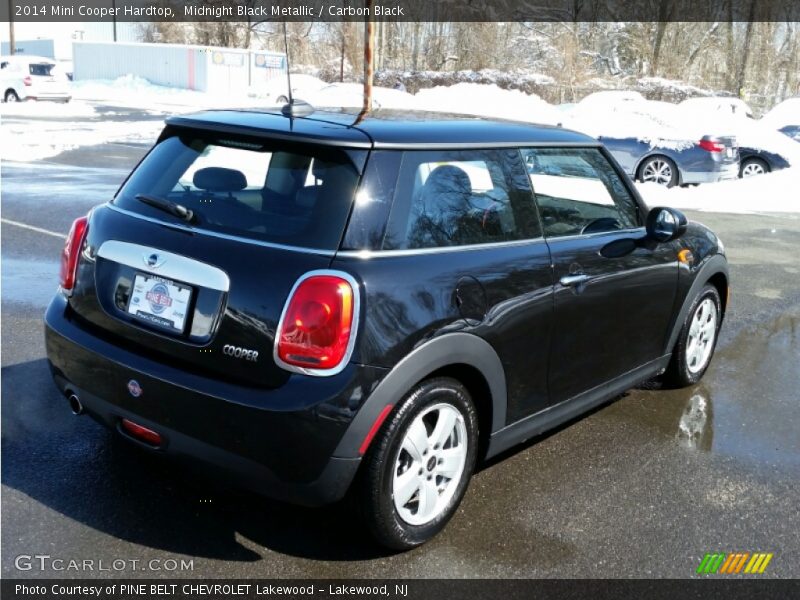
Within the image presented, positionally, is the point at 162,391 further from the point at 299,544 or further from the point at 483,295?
the point at 483,295

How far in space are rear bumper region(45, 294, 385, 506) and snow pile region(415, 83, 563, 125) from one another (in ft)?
91.8

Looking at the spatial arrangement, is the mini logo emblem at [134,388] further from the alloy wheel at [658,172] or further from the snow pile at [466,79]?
the snow pile at [466,79]

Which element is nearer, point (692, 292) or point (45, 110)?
point (692, 292)

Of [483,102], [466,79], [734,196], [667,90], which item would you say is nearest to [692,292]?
[734,196]

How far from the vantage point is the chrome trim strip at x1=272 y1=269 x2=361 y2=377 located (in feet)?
9.27

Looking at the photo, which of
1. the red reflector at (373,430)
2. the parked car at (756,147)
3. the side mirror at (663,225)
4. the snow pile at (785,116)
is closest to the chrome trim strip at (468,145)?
the side mirror at (663,225)

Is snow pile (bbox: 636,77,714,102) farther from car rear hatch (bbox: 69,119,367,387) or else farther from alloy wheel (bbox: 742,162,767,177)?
car rear hatch (bbox: 69,119,367,387)

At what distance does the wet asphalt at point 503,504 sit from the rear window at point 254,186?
1098 mm

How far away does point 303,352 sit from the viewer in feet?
9.27

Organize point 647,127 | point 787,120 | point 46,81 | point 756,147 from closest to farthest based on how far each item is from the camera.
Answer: point 647,127 → point 756,147 → point 787,120 → point 46,81

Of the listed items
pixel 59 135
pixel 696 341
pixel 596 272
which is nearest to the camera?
pixel 596 272

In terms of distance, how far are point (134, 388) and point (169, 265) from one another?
477mm

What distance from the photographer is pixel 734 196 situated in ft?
46.8

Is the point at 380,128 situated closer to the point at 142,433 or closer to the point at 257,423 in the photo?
the point at 257,423
